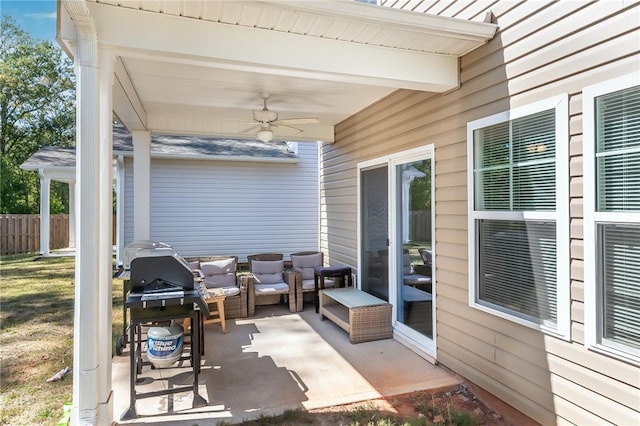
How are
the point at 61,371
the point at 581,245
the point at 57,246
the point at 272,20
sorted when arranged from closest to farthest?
the point at 581,245, the point at 272,20, the point at 61,371, the point at 57,246

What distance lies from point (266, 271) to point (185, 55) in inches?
156

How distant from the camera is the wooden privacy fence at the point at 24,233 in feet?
37.9

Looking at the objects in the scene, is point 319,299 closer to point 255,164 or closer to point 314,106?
point 314,106

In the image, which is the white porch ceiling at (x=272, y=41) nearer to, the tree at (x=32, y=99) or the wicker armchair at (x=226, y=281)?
the wicker armchair at (x=226, y=281)

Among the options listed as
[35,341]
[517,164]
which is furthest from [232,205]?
[517,164]

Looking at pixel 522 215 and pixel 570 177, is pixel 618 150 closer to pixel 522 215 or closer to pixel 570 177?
pixel 570 177

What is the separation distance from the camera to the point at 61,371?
142 inches

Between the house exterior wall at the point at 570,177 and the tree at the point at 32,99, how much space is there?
18.3 metres

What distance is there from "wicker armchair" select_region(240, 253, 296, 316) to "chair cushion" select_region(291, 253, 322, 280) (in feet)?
0.83

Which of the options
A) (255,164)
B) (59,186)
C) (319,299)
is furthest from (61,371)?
(59,186)

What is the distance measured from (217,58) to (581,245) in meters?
2.78

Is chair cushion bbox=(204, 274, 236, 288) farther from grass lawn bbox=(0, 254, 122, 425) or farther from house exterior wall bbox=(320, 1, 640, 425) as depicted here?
house exterior wall bbox=(320, 1, 640, 425)

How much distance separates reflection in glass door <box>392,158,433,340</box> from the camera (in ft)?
13.3

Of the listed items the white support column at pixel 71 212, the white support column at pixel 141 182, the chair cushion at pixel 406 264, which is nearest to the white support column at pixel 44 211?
the white support column at pixel 71 212
